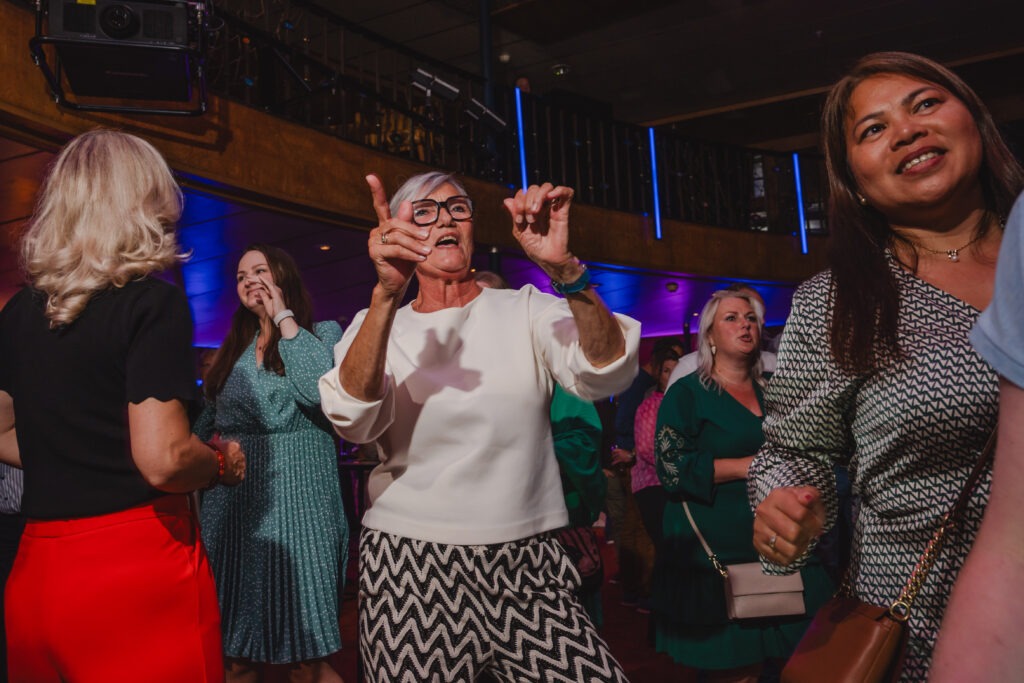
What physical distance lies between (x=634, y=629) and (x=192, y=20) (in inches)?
163

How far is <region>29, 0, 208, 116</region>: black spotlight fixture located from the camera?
14.5 ft

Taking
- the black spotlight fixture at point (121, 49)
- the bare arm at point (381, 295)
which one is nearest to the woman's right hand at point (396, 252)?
the bare arm at point (381, 295)

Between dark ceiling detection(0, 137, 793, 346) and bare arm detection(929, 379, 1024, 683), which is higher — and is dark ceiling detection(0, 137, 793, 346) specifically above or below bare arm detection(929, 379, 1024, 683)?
above

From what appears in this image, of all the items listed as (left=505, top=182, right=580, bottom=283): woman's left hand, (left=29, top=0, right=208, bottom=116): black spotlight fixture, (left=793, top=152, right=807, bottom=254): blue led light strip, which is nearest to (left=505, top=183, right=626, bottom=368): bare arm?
(left=505, top=182, right=580, bottom=283): woman's left hand

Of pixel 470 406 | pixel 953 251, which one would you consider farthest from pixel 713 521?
pixel 953 251

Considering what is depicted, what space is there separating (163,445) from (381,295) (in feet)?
1.57

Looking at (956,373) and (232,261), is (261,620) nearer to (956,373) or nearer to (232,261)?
(956,373)

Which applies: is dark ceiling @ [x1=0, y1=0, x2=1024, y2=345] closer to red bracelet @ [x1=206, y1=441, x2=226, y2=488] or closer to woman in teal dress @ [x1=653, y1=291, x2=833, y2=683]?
woman in teal dress @ [x1=653, y1=291, x2=833, y2=683]

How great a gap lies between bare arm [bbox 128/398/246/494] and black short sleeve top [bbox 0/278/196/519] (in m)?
0.02

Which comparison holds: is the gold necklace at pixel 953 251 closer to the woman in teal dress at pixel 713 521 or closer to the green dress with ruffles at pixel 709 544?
the green dress with ruffles at pixel 709 544

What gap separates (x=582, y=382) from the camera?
1701 mm

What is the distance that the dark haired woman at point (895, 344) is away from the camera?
1174mm

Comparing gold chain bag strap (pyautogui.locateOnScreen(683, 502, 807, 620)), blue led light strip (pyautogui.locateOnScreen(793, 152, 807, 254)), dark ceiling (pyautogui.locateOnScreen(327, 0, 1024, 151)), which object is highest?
dark ceiling (pyautogui.locateOnScreen(327, 0, 1024, 151))

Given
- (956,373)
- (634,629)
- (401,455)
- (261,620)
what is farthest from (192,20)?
(956,373)
